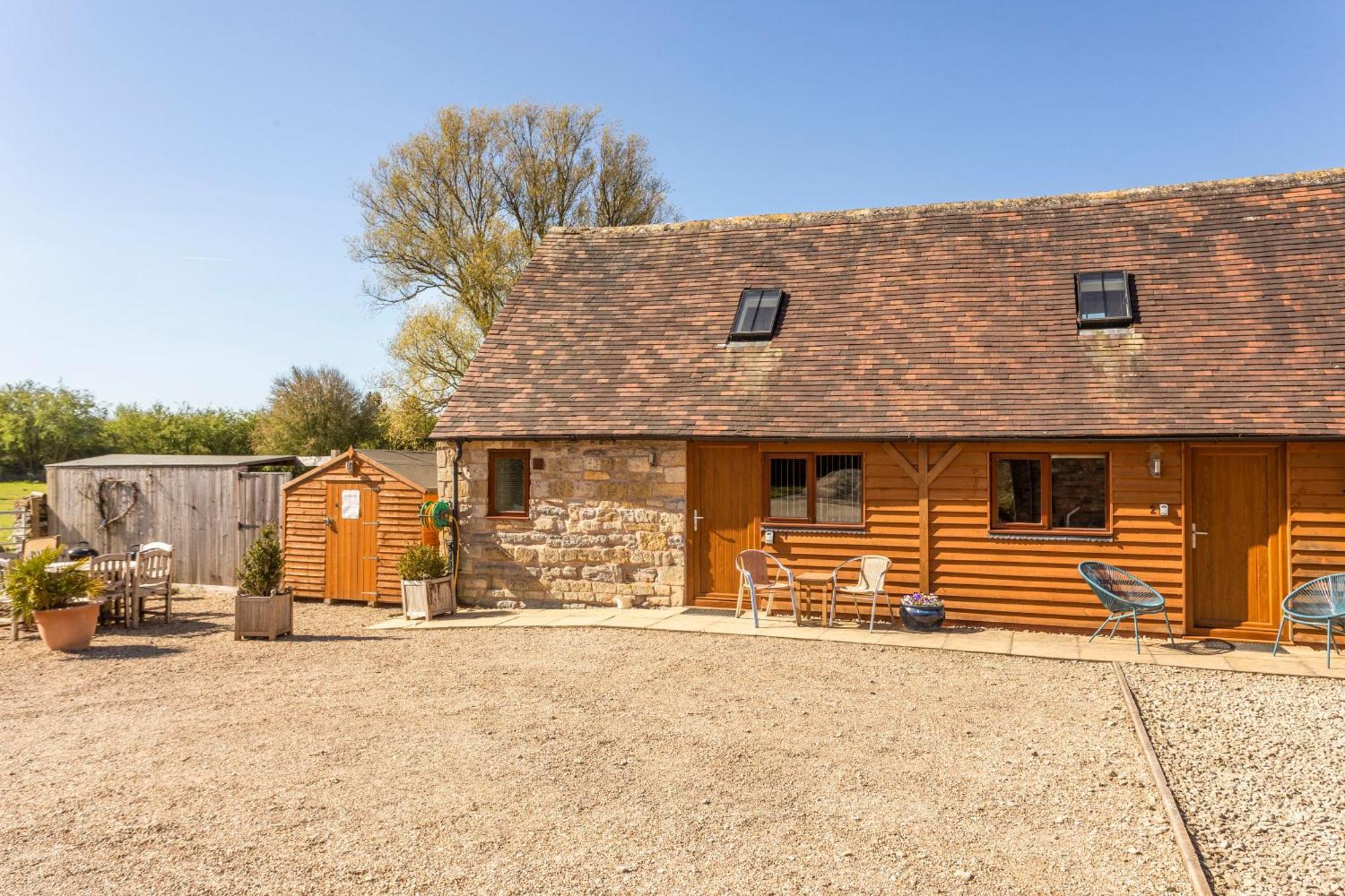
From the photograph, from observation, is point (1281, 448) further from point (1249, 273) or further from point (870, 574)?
point (870, 574)

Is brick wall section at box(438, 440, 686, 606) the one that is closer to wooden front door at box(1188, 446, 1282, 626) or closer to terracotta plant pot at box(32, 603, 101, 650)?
terracotta plant pot at box(32, 603, 101, 650)

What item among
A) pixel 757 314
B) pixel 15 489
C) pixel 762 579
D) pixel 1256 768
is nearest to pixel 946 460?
pixel 762 579

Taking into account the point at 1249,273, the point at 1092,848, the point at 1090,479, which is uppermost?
the point at 1249,273

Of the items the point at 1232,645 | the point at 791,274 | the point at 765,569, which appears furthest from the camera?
the point at 791,274

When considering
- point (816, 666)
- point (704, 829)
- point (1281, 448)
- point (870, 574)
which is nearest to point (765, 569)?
point (870, 574)

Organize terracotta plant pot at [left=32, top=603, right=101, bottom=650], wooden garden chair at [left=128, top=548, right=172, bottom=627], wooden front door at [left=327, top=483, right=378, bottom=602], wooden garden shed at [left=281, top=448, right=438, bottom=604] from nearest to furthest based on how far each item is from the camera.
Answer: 1. terracotta plant pot at [left=32, top=603, right=101, bottom=650]
2. wooden garden chair at [left=128, top=548, right=172, bottom=627]
3. wooden garden shed at [left=281, top=448, right=438, bottom=604]
4. wooden front door at [left=327, top=483, right=378, bottom=602]

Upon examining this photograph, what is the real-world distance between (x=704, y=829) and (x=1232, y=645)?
823cm

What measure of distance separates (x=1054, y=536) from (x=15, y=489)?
39.3 metres

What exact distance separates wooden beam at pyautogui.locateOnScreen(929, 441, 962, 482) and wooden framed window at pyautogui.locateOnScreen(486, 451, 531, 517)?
227 inches

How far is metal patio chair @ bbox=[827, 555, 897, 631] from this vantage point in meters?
11.3

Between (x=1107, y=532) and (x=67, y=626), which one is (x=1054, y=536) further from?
(x=67, y=626)

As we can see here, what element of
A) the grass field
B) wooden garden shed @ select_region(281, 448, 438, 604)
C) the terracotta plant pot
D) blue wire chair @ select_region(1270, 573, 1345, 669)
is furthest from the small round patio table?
the grass field

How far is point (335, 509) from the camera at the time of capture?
14.6 m

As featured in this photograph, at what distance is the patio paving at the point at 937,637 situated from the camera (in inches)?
383
